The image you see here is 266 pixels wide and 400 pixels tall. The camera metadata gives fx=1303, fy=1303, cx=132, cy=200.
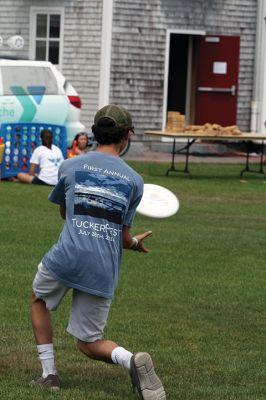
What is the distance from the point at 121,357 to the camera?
6852mm

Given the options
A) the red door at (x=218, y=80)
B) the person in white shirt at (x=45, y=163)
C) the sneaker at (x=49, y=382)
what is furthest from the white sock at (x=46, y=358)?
the red door at (x=218, y=80)

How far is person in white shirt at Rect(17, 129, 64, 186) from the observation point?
779 inches

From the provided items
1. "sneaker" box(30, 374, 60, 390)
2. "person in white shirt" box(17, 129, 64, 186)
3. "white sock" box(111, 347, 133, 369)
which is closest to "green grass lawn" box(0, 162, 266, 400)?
"sneaker" box(30, 374, 60, 390)

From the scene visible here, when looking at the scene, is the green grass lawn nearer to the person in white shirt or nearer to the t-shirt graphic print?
the t-shirt graphic print

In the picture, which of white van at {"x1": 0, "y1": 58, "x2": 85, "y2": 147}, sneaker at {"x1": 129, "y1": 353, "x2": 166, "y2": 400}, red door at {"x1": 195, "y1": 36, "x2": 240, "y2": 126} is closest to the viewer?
sneaker at {"x1": 129, "y1": 353, "x2": 166, "y2": 400}

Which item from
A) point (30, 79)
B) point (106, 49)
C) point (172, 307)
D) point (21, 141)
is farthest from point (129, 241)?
point (106, 49)

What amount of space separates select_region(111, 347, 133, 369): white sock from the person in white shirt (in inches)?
508

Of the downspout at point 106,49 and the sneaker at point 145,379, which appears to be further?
the downspout at point 106,49

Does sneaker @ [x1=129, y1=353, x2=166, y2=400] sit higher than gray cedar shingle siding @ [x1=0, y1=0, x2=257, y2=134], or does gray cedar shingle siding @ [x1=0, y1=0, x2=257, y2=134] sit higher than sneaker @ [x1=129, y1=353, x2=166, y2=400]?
gray cedar shingle siding @ [x1=0, y1=0, x2=257, y2=134]

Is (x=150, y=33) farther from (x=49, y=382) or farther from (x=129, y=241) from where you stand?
(x=49, y=382)

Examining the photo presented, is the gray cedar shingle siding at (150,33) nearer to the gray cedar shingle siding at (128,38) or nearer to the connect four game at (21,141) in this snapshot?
the gray cedar shingle siding at (128,38)

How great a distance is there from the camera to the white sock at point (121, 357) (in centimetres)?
682

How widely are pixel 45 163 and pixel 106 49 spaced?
28.9 feet

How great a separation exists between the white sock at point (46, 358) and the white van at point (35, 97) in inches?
615
